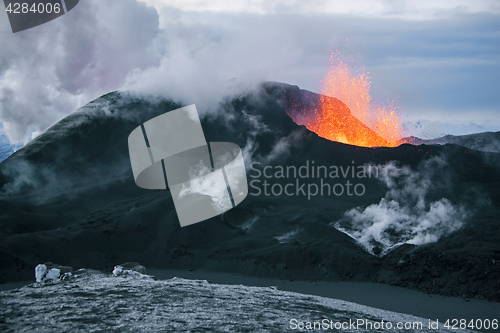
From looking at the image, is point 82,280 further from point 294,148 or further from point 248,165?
point 294,148

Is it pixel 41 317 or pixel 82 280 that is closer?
A: pixel 41 317

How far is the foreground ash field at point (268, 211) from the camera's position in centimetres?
3312

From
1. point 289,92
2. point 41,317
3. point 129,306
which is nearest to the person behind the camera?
point 41,317

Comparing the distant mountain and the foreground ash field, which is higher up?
the foreground ash field

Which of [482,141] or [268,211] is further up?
[268,211]

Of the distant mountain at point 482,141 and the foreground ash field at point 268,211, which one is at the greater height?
the foreground ash field at point 268,211

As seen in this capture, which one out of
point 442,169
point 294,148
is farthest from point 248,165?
point 442,169

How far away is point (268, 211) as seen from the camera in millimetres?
47188

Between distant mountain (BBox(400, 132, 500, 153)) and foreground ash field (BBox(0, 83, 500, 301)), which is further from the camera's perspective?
distant mountain (BBox(400, 132, 500, 153))

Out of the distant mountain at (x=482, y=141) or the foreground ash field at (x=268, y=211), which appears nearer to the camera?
the foreground ash field at (x=268, y=211)

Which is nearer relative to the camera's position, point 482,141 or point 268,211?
point 268,211

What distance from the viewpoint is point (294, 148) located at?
60500 millimetres

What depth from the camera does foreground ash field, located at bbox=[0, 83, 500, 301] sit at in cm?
3312

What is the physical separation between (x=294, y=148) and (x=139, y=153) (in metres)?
25.5
